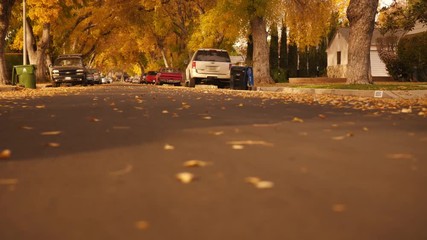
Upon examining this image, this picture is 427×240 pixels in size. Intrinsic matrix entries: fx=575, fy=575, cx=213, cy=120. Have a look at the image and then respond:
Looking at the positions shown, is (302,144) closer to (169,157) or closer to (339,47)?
(169,157)

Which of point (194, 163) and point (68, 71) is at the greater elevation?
point (68, 71)

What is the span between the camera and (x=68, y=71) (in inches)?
1549

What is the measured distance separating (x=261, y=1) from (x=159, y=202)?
31.9m

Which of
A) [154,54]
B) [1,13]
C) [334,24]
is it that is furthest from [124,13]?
[154,54]

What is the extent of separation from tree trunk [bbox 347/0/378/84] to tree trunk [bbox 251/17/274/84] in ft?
40.8

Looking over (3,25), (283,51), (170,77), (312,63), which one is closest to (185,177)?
(3,25)

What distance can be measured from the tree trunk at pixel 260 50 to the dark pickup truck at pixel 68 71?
39.7ft

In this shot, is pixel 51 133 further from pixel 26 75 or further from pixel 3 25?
pixel 26 75

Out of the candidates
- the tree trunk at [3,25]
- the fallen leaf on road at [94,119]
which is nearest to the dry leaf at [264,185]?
the fallen leaf on road at [94,119]

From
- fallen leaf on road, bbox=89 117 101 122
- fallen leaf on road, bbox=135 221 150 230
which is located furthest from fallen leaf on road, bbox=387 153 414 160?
fallen leaf on road, bbox=89 117 101 122

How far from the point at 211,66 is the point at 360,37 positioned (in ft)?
30.6

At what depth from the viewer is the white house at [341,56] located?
4916 cm

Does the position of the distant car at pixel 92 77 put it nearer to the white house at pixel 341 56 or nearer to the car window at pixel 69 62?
the car window at pixel 69 62

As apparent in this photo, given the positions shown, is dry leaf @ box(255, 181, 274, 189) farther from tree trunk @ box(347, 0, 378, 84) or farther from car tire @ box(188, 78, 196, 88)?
car tire @ box(188, 78, 196, 88)
